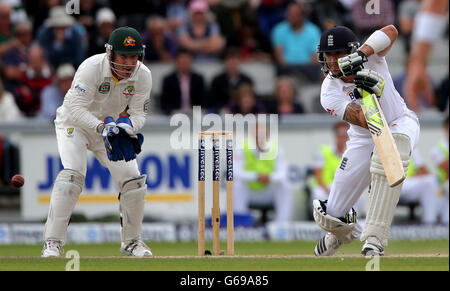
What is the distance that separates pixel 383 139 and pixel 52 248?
2.77 m

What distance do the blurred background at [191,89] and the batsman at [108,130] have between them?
9.10 ft

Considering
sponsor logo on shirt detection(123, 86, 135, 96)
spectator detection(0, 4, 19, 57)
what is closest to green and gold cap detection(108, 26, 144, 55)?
sponsor logo on shirt detection(123, 86, 135, 96)

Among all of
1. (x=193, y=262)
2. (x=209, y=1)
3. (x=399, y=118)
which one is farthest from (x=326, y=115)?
(x=193, y=262)

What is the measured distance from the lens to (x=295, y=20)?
13594mm

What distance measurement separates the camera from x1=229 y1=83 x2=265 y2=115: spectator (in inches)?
492

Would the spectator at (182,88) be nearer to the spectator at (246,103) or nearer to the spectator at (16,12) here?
the spectator at (246,103)

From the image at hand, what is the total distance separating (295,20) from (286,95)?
4.89 feet

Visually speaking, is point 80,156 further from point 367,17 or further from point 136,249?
point 367,17

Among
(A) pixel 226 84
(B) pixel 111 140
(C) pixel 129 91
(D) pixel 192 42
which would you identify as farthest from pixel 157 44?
(B) pixel 111 140

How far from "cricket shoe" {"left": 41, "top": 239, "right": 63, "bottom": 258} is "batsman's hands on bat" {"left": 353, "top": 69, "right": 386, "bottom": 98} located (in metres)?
2.72

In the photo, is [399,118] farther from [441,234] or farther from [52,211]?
[441,234]

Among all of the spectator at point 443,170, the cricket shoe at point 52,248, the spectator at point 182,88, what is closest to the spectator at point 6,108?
the spectator at point 182,88

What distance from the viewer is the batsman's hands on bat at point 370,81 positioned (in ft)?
23.3

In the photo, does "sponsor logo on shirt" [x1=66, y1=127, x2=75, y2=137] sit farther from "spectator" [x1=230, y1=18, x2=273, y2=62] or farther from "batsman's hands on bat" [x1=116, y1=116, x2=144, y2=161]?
"spectator" [x1=230, y1=18, x2=273, y2=62]
